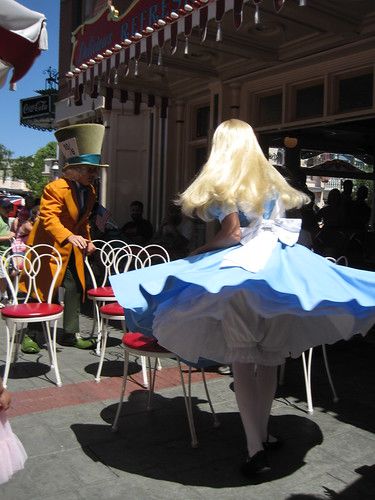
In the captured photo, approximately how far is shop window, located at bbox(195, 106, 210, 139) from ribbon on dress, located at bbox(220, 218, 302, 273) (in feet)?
18.3

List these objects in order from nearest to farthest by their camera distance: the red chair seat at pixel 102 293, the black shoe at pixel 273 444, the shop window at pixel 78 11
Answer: the black shoe at pixel 273 444, the red chair seat at pixel 102 293, the shop window at pixel 78 11

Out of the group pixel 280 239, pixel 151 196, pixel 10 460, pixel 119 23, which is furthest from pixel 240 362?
pixel 151 196

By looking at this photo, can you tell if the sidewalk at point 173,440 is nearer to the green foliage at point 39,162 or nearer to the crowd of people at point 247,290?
the crowd of people at point 247,290

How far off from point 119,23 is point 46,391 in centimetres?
462

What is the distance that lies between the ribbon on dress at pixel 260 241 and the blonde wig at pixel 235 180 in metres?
0.10

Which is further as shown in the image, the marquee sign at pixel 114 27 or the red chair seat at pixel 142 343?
the marquee sign at pixel 114 27

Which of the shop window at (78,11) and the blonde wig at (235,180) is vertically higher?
the shop window at (78,11)

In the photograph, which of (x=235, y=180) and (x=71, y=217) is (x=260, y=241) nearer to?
(x=235, y=180)

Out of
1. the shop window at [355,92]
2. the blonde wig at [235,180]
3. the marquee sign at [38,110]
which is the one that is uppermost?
the marquee sign at [38,110]

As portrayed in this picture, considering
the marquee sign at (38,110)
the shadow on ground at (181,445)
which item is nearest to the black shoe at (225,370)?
the shadow on ground at (181,445)

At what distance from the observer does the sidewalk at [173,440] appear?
8.33 ft

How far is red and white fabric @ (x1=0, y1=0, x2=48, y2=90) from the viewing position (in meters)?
2.26

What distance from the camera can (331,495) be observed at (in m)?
2.49

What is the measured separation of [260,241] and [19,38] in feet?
5.01
